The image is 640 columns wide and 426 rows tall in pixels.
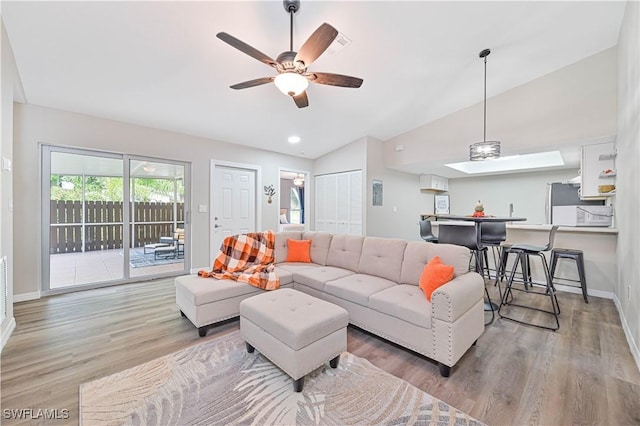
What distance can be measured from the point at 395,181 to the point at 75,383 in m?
5.73

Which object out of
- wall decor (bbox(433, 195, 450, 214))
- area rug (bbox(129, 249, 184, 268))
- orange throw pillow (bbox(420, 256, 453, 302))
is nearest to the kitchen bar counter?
orange throw pillow (bbox(420, 256, 453, 302))

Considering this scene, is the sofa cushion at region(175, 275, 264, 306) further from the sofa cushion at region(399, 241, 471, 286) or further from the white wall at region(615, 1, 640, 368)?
the white wall at region(615, 1, 640, 368)

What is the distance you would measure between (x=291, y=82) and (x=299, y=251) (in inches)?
86.1

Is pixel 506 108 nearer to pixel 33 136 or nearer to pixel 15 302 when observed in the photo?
pixel 33 136

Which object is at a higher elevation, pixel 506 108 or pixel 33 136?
pixel 506 108

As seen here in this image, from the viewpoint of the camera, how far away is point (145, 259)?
181 inches

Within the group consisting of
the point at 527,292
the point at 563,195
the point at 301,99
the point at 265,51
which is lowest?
the point at 527,292

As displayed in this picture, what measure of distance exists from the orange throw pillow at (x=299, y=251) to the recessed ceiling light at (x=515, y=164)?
146 inches

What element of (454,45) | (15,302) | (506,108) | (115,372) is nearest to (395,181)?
(506,108)

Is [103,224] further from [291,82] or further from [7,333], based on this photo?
[291,82]

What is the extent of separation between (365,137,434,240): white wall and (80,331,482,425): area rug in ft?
12.2

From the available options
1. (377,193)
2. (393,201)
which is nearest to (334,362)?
(377,193)

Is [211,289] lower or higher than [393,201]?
lower

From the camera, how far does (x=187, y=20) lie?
7.70 ft
